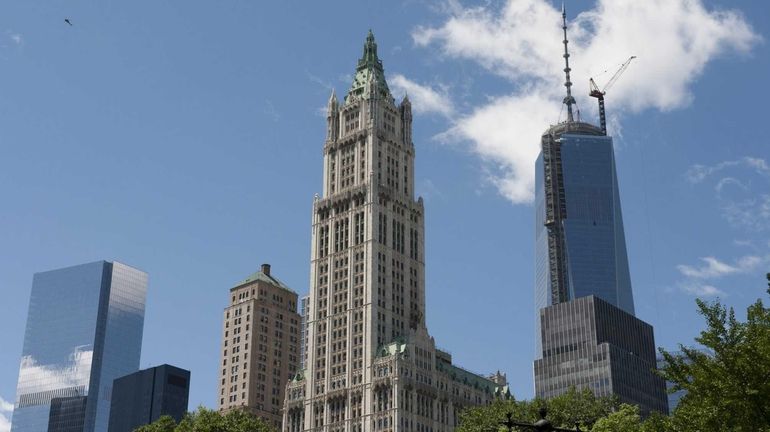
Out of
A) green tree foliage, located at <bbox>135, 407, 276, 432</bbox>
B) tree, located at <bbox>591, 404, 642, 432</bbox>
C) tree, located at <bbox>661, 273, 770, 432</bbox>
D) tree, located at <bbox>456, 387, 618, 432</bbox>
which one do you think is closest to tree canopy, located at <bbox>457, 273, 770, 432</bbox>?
tree, located at <bbox>661, 273, 770, 432</bbox>

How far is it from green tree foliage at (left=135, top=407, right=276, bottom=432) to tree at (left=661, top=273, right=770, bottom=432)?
226ft

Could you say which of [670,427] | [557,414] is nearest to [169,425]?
[557,414]

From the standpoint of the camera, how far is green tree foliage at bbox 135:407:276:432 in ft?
416

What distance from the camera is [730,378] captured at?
6700 centimetres

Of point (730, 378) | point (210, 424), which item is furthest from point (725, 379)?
point (210, 424)

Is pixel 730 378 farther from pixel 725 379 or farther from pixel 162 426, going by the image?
pixel 162 426

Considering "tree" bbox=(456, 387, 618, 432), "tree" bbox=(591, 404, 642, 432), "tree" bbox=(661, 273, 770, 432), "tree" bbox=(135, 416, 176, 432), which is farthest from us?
"tree" bbox=(135, 416, 176, 432)

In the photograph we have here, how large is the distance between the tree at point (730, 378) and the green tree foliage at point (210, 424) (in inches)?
2713

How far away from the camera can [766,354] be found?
66.1 metres

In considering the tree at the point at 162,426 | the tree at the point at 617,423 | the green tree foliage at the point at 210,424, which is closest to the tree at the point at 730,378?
the tree at the point at 617,423

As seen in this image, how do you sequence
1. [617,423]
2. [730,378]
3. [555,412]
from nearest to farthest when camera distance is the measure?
[730,378] < [617,423] < [555,412]

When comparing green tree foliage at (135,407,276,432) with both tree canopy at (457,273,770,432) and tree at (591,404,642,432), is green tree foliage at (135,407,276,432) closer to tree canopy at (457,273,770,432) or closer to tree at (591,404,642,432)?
tree at (591,404,642,432)

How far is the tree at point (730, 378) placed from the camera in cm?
6612

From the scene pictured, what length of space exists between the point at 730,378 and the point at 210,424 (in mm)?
75044
